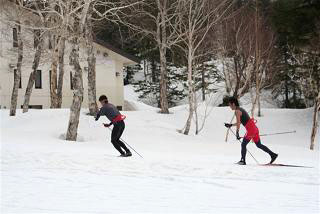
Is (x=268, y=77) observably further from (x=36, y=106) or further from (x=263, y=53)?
(x=36, y=106)

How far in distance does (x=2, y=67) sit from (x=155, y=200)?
82.0 feet

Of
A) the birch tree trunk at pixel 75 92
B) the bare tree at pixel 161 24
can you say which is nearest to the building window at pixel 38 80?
the bare tree at pixel 161 24

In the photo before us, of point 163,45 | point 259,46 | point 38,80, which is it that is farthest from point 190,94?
point 38,80

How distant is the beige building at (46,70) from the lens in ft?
92.6

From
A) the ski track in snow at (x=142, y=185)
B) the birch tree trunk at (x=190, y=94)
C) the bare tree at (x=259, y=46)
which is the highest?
the bare tree at (x=259, y=46)

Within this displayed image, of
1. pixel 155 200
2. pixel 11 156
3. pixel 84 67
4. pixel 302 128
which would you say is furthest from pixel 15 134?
pixel 302 128

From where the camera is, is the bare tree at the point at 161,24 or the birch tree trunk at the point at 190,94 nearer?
the birch tree trunk at the point at 190,94

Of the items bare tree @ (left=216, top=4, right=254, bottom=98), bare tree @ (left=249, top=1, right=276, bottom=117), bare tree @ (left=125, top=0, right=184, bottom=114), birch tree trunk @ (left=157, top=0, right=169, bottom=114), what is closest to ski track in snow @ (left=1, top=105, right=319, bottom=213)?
bare tree @ (left=125, top=0, right=184, bottom=114)

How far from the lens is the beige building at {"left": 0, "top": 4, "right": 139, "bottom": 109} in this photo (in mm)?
28219

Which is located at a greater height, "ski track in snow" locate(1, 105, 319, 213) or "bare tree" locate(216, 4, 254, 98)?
"bare tree" locate(216, 4, 254, 98)

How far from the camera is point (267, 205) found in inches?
233

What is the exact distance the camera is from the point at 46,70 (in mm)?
30078

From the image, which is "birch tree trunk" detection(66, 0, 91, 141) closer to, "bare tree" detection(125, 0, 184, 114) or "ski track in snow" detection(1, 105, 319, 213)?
"ski track in snow" detection(1, 105, 319, 213)

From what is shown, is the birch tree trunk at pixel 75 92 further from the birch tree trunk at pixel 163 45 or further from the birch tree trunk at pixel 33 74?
the birch tree trunk at pixel 163 45
